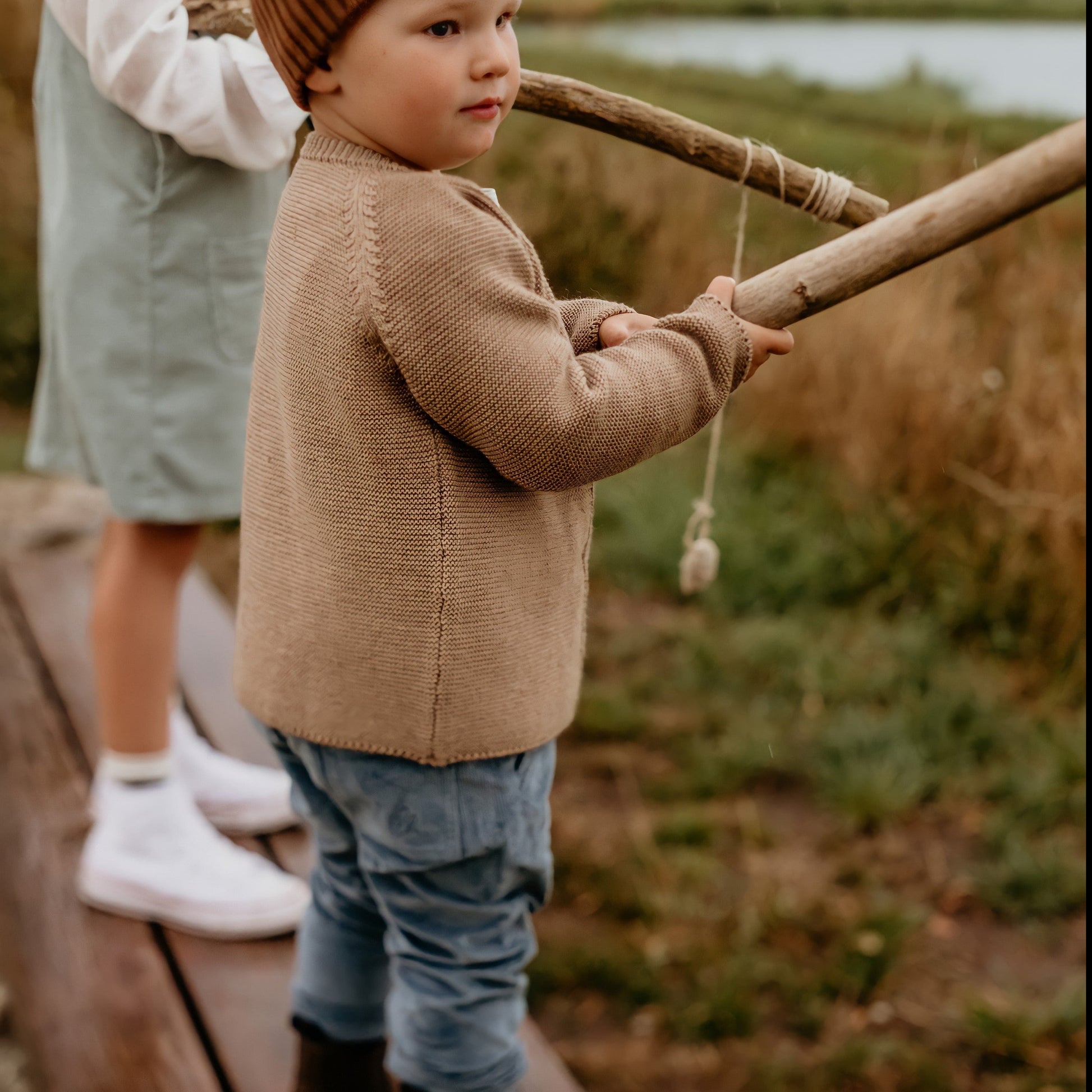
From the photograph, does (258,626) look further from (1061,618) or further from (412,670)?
(1061,618)

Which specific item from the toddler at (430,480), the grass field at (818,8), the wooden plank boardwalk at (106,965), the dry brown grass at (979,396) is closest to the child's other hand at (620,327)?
the toddler at (430,480)

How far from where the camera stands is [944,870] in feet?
8.09

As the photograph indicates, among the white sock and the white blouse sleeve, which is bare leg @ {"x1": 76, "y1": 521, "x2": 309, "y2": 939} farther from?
the white blouse sleeve

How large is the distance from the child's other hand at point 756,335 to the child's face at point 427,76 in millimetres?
217

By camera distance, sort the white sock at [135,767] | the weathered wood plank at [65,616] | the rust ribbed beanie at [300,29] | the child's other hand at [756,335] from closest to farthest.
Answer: the rust ribbed beanie at [300,29] < the child's other hand at [756,335] < the white sock at [135,767] < the weathered wood plank at [65,616]

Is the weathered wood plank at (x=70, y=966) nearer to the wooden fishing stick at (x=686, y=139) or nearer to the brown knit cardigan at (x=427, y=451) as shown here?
the brown knit cardigan at (x=427, y=451)

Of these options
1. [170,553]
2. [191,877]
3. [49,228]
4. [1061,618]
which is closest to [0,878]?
[191,877]

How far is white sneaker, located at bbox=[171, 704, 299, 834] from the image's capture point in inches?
83.9

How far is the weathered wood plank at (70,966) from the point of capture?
1685mm

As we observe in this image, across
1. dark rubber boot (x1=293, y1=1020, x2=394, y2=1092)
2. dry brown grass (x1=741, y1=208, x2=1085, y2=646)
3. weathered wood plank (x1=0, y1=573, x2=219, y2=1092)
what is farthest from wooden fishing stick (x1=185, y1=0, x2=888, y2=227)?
dry brown grass (x1=741, y1=208, x2=1085, y2=646)

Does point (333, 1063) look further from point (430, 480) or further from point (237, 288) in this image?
point (237, 288)

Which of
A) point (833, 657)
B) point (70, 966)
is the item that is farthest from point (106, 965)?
point (833, 657)

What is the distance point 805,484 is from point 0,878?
251 centimetres

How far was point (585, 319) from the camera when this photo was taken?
1112mm
